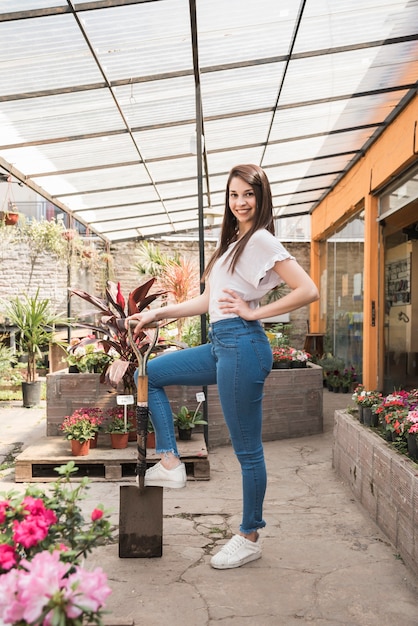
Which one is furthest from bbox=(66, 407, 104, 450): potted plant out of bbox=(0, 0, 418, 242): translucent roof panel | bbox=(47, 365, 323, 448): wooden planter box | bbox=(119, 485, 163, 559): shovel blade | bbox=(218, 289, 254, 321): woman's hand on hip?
bbox=(218, 289, 254, 321): woman's hand on hip

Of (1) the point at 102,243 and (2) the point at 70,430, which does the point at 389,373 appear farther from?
(1) the point at 102,243

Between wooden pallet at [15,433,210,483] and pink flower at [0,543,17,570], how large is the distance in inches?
98.9

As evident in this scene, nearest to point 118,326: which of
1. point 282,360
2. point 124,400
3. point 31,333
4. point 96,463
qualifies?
point 124,400

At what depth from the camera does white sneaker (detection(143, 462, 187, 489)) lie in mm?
2426

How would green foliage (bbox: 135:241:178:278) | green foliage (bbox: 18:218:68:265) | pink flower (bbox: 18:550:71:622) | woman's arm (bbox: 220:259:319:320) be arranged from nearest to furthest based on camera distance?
pink flower (bbox: 18:550:71:622)
woman's arm (bbox: 220:259:319:320)
green foliage (bbox: 18:218:68:265)
green foliage (bbox: 135:241:178:278)

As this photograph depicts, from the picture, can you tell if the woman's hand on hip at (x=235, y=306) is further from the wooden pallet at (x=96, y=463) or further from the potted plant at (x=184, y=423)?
the potted plant at (x=184, y=423)

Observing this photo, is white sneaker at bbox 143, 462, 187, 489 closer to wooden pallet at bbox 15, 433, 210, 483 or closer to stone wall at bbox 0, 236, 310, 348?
wooden pallet at bbox 15, 433, 210, 483

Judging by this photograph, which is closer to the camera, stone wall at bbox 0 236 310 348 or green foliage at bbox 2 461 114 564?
green foliage at bbox 2 461 114 564

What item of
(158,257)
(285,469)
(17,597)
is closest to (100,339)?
(285,469)

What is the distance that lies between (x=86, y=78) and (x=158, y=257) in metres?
6.98

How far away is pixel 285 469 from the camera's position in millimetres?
4188

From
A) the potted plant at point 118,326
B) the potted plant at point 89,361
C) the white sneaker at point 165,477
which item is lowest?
the white sneaker at point 165,477

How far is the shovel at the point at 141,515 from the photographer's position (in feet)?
7.97

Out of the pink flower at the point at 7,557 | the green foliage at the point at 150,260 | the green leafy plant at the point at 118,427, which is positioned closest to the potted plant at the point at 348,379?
the green leafy plant at the point at 118,427
